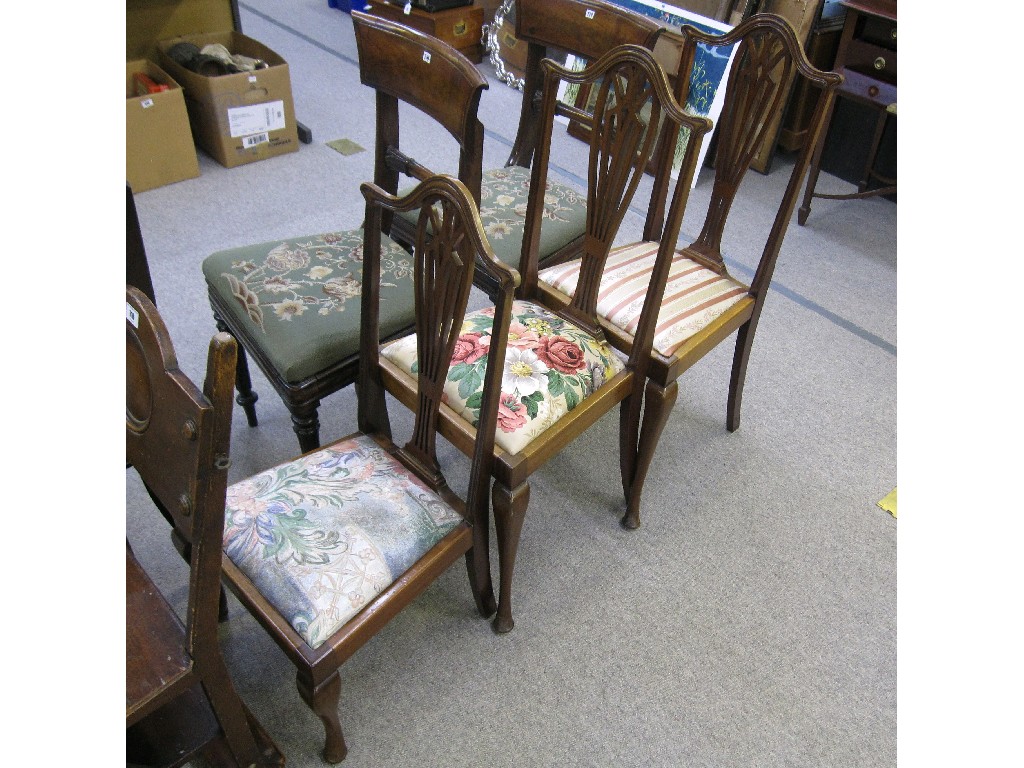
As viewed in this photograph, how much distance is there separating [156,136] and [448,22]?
1666mm

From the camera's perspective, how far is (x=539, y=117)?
1753 millimetres

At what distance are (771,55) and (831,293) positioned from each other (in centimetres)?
119

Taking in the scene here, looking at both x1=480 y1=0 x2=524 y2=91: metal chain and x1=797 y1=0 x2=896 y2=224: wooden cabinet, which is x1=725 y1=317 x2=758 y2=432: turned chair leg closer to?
x1=797 y1=0 x2=896 y2=224: wooden cabinet

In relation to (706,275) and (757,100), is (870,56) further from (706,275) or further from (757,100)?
(706,275)

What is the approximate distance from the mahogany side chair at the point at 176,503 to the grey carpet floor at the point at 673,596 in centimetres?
38

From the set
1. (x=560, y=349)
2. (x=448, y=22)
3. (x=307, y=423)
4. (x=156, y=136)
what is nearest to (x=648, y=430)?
(x=560, y=349)

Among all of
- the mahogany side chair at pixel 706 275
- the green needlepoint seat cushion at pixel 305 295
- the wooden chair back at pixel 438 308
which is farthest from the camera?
the mahogany side chair at pixel 706 275

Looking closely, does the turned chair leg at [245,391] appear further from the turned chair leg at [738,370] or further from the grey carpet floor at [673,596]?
the turned chair leg at [738,370]

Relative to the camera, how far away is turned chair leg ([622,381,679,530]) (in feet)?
5.13

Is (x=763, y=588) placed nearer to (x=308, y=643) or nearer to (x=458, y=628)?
(x=458, y=628)

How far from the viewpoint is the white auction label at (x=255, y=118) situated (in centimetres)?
279

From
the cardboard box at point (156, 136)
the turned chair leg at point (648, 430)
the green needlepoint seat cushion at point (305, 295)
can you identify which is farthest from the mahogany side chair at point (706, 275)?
the cardboard box at point (156, 136)

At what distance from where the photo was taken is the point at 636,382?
155cm

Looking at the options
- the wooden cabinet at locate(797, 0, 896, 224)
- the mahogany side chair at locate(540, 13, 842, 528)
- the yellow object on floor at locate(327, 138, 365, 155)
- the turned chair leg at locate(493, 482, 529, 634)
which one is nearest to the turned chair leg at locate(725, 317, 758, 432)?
the mahogany side chair at locate(540, 13, 842, 528)
